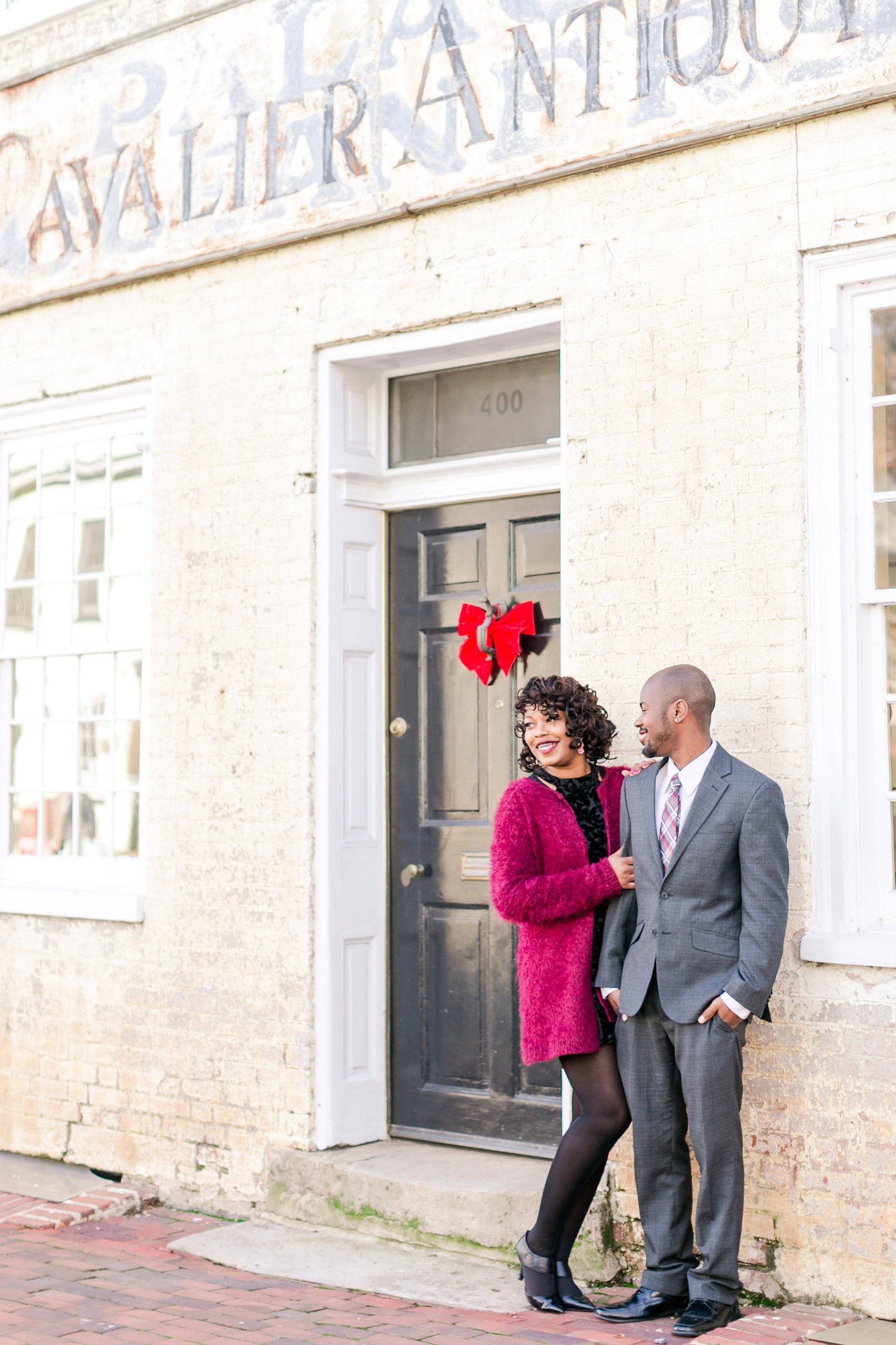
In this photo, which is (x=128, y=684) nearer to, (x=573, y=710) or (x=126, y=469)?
(x=126, y=469)

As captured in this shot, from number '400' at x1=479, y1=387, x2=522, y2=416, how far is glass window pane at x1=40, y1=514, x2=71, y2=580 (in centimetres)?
232

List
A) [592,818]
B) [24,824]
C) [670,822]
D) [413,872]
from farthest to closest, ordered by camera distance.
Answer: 1. [24,824]
2. [413,872]
3. [592,818]
4. [670,822]

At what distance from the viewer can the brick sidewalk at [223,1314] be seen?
4918mm

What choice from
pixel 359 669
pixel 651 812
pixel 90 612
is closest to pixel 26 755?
pixel 90 612

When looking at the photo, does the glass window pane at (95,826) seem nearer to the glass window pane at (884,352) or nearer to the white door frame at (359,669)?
the white door frame at (359,669)

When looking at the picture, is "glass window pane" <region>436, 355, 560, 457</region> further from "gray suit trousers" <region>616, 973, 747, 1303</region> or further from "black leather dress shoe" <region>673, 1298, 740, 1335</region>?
"black leather dress shoe" <region>673, 1298, 740, 1335</region>

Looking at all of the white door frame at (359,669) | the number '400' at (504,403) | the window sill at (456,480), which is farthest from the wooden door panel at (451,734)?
the number '400' at (504,403)

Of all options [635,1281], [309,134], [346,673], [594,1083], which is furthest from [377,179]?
[635,1281]

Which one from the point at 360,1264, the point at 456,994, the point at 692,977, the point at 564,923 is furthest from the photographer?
the point at 456,994

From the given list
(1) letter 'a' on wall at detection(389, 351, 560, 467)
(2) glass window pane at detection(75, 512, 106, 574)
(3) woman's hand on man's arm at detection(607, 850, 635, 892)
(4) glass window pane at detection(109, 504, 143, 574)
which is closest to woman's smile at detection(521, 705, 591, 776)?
(3) woman's hand on man's arm at detection(607, 850, 635, 892)

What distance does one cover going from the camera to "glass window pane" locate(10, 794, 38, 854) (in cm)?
781

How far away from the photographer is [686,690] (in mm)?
5016

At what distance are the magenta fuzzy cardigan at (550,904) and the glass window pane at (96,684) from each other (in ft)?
9.42

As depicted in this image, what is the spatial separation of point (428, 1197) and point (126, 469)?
3614mm
